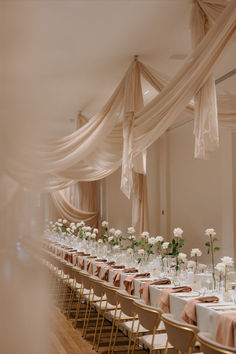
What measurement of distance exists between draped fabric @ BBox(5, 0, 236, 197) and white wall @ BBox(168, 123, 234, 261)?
8.35 ft

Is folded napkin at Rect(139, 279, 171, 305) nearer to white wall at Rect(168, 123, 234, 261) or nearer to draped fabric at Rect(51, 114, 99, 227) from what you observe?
white wall at Rect(168, 123, 234, 261)

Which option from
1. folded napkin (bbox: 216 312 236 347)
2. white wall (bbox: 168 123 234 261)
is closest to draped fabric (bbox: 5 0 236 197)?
folded napkin (bbox: 216 312 236 347)

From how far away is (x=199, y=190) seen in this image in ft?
30.5

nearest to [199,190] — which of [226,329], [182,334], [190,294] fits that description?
[190,294]

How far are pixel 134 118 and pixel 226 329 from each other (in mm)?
2910

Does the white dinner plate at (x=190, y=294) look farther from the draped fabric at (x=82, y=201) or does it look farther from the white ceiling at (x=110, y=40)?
the draped fabric at (x=82, y=201)

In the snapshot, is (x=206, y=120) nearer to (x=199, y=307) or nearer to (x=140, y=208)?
(x=199, y=307)

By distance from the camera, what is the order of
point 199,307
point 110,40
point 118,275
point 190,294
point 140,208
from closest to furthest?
point 199,307, point 190,294, point 118,275, point 110,40, point 140,208

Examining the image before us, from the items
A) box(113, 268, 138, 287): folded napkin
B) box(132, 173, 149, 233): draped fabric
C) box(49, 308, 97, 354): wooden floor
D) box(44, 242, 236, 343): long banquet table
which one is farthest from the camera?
box(132, 173, 149, 233): draped fabric

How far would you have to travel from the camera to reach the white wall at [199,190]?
A: 25.6 ft

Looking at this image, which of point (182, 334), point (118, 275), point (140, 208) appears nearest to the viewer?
point (182, 334)

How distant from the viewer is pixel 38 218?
429 millimetres

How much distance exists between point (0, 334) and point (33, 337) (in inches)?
1.4

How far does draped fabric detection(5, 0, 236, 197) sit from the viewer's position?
3621mm
